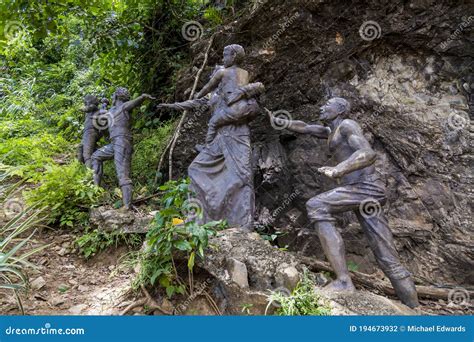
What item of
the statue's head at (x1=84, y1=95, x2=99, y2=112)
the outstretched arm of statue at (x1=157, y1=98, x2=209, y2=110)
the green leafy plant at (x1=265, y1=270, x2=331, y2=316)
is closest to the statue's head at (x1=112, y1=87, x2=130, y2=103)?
the statue's head at (x1=84, y1=95, x2=99, y2=112)

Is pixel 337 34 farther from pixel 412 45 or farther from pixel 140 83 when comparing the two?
pixel 140 83

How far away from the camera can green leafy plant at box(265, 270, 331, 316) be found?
141 inches

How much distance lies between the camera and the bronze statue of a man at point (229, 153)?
5.61 metres

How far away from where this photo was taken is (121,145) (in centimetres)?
671

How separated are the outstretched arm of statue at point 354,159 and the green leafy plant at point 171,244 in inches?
56.4

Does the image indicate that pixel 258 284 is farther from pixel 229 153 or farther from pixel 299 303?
pixel 229 153

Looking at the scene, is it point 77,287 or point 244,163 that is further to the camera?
point 244,163

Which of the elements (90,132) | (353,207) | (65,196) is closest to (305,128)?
(353,207)

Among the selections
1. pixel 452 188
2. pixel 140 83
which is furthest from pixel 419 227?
pixel 140 83

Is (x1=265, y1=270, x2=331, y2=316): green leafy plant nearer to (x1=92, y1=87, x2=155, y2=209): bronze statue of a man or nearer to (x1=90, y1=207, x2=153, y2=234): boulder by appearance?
(x1=90, y1=207, x2=153, y2=234): boulder

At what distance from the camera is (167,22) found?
32.3 ft

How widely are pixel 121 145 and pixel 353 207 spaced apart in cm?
401

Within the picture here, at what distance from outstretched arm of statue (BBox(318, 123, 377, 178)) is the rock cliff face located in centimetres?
192

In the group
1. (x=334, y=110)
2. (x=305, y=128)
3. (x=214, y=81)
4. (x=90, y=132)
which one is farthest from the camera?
(x=90, y=132)
